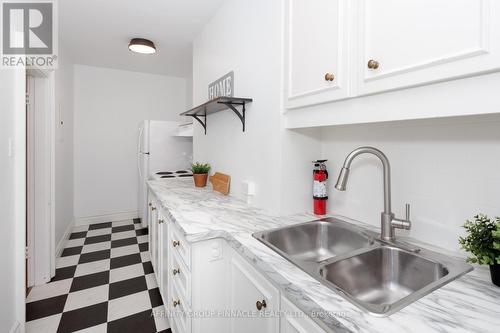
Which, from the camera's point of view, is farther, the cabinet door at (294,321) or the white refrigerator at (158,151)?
the white refrigerator at (158,151)

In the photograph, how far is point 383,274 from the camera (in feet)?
3.26

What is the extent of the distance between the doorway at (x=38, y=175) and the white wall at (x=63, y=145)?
41 cm

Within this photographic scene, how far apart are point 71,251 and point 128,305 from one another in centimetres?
148

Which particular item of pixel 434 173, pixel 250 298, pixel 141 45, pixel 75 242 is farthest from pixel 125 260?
pixel 434 173

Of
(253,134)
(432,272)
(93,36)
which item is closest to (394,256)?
(432,272)

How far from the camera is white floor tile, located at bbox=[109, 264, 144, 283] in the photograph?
7.60ft

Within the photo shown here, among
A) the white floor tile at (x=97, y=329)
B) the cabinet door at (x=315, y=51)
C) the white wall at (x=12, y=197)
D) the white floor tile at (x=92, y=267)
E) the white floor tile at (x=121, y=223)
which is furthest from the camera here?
the white floor tile at (x=121, y=223)

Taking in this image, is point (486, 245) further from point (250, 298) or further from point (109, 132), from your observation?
point (109, 132)

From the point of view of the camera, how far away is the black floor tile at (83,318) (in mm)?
1703

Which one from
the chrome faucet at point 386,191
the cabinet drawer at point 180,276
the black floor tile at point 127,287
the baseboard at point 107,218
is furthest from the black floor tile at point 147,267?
the chrome faucet at point 386,191

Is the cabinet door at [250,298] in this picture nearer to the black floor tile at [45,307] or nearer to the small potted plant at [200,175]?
the small potted plant at [200,175]

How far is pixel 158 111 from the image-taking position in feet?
14.4

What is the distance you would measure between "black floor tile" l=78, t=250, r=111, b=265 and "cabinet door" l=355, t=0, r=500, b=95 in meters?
→ 2.99

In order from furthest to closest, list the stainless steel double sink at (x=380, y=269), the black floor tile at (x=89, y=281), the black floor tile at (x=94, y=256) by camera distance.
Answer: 1. the black floor tile at (x=94, y=256)
2. the black floor tile at (x=89, y=281)
3. the stainless steel double sink at (x=380, y=269)
